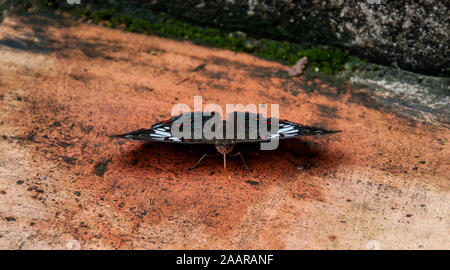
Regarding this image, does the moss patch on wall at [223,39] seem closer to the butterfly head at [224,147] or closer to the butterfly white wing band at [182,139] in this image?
the butterfly white wing band at [182,139]

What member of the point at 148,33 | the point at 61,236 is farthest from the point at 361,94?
the point at 61,236

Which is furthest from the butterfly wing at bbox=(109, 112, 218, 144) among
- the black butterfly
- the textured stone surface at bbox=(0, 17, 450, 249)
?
the textured stone surface at bbox=(0, 17, 450, 249)

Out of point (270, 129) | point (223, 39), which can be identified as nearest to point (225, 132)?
point (270, 129)

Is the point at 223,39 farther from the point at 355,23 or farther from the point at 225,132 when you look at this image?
the point at 225,132

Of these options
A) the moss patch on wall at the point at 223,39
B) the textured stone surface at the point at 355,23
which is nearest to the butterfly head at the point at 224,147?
the moss patch on wall at the point at 223,39

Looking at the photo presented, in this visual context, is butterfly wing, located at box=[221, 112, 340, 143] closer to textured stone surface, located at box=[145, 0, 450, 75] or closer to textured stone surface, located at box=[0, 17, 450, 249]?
textured stone surface, located at box=[0, 17, 450, 249]

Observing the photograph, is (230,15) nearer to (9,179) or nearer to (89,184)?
(89,184)

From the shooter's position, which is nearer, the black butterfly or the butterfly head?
the black butterfly
